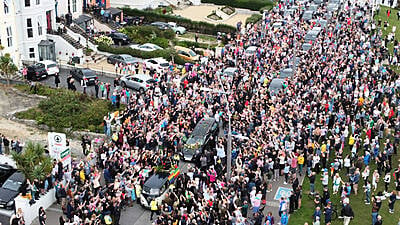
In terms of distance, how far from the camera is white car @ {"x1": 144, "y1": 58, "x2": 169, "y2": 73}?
43.9 meters

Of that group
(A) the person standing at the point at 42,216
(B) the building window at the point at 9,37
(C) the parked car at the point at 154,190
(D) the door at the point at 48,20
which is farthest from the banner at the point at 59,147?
(D) the door at the point at 48,20

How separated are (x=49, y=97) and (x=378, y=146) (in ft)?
68.8

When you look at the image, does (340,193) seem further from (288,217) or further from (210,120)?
(210,120)

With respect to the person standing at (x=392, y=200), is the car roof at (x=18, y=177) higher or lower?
lower

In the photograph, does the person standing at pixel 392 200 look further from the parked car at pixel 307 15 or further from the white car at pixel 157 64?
the parked car at pixel 307 15

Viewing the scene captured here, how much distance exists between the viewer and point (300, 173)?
28719 millimetres

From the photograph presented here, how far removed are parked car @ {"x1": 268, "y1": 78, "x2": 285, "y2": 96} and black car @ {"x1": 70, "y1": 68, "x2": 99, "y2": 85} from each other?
1235 cm

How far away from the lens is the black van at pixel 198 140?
30281mm

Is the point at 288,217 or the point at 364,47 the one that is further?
the point at 364,47

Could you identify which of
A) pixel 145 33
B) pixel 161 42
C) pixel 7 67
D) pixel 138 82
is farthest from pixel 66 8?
pixel 138 82

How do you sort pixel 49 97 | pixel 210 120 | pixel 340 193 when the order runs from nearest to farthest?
pixel 340 193
pixel 210 120
pixel 49 97

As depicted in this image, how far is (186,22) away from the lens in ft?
194

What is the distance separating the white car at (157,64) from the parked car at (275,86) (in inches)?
383

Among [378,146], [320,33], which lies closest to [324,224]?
[378,146]
